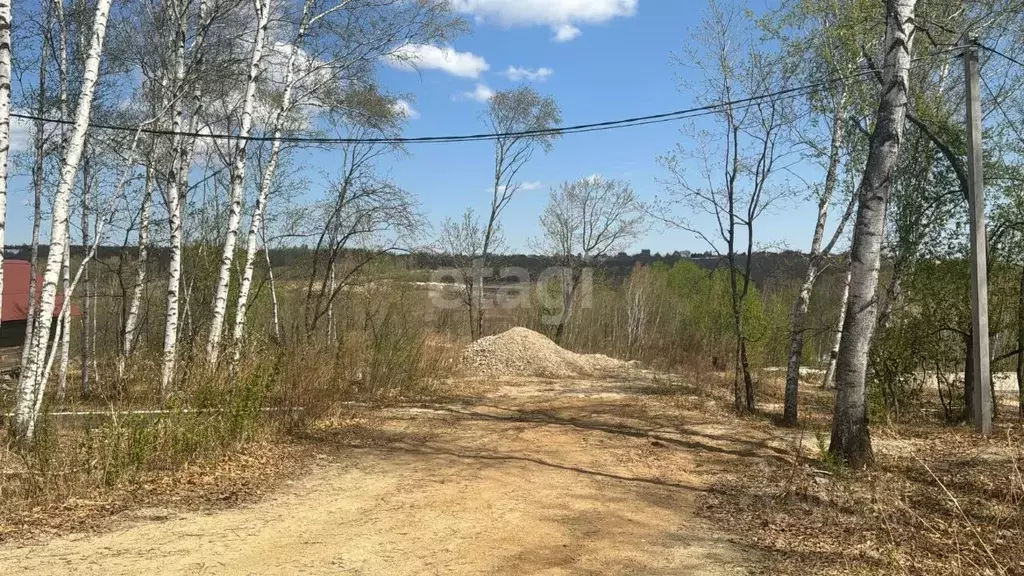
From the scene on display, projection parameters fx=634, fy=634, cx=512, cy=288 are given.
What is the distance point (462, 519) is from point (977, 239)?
25.7 ft

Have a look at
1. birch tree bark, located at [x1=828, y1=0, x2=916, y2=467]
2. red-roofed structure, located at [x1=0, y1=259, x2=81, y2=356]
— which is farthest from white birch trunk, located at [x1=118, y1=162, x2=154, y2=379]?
birch tree bark, located at [x1=828, y1=0, x2=916, y2=467]

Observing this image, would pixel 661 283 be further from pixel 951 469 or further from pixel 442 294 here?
pixel 951 469

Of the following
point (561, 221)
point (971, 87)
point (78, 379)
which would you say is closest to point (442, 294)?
point (561, 221)

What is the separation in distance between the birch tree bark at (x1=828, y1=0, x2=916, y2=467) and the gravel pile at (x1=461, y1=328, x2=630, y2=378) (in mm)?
13406

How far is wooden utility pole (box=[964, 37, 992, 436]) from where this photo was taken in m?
8.50

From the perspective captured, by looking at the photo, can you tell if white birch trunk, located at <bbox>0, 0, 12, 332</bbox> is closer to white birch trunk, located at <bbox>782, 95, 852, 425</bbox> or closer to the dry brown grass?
the dry brown grass

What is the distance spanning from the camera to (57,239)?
6.47m

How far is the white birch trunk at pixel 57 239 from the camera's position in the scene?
645 centimetres

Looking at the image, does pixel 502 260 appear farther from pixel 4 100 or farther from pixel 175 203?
pixel 4 100

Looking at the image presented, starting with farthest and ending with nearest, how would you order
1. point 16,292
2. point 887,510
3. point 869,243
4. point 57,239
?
point 16,292
point 869,243
point 57,239
point 887,510

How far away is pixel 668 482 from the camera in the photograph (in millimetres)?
6867

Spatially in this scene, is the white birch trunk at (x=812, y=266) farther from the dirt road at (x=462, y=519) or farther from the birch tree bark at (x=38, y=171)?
the birch tree bark at (x=38, y=171)

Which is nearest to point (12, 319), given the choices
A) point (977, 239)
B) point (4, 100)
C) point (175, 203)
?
point (175, 203)

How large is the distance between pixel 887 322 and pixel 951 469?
5.46 meters
